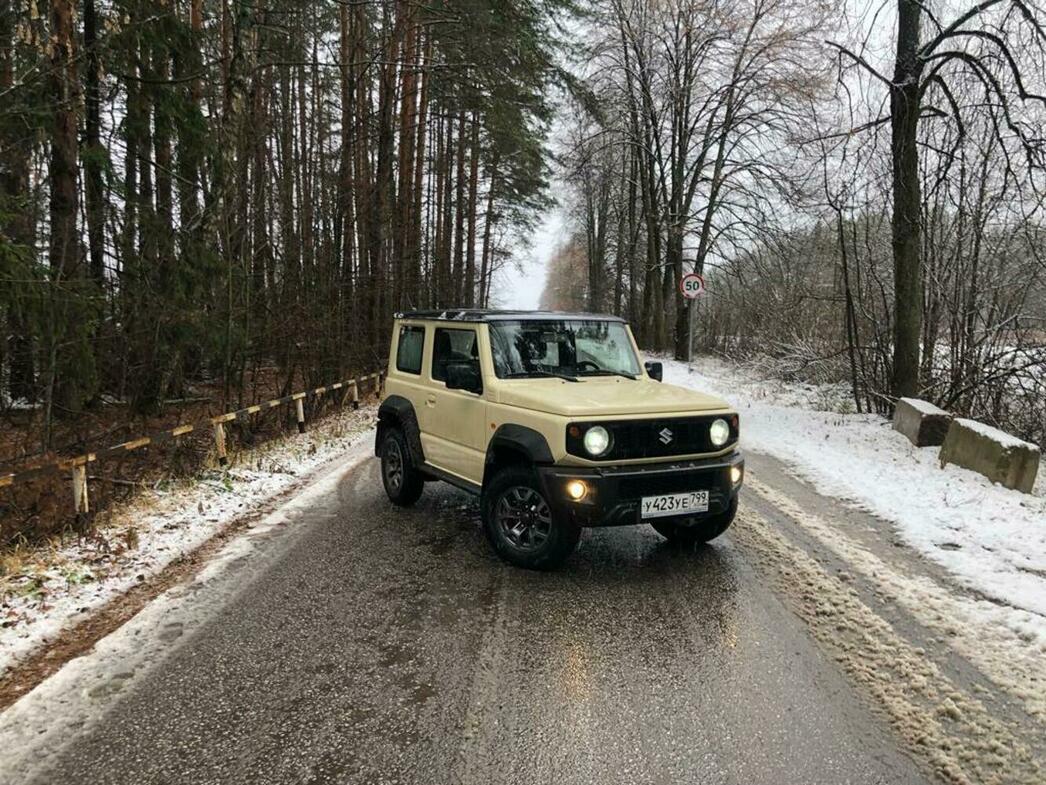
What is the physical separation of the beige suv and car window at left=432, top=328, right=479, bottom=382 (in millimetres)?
16

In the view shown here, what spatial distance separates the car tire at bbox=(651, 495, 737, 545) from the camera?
5371 millimetres

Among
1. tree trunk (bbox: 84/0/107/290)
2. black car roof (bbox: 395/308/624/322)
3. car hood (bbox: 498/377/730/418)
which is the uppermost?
tree trunk (bbox: 84/0/107/290)

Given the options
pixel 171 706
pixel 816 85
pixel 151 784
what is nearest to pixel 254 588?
pixel 171 706

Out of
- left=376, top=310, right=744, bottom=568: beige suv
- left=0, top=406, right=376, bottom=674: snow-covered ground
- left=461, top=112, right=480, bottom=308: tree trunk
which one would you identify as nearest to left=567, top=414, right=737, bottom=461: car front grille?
left=376, top=310, right=744, bottom=568: beige suv

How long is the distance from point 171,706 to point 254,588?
4.99 ft

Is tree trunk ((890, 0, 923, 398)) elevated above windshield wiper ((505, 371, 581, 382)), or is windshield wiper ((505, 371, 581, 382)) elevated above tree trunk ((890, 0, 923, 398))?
tree trunk ((890, 0, 923, 398))

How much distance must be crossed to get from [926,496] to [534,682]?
5.29 metres

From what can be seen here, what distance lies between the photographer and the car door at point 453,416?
5.60m

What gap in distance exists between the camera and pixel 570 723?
317 cm

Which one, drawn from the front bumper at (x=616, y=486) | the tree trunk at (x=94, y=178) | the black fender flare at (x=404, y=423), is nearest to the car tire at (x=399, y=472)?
the black fender flare at (x=404, y=423)

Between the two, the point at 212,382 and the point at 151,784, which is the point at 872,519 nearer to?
the point at 151,784

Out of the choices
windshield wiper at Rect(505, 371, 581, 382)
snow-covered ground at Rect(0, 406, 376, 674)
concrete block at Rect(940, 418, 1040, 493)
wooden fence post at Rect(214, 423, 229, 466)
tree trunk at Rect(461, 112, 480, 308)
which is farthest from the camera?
tree trunk at Rect(461, 112, 480, 308)

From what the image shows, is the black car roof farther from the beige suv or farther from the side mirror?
the side mirror

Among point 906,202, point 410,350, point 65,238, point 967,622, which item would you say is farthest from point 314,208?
point 967,622
